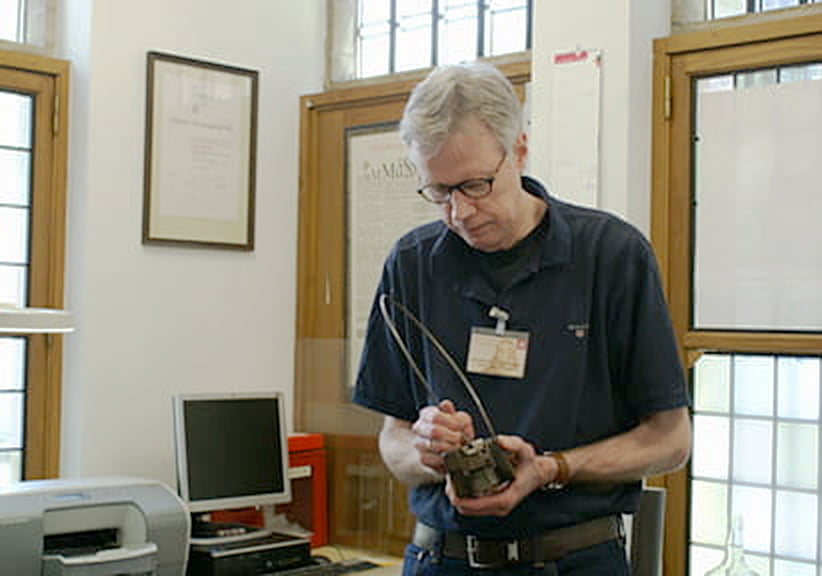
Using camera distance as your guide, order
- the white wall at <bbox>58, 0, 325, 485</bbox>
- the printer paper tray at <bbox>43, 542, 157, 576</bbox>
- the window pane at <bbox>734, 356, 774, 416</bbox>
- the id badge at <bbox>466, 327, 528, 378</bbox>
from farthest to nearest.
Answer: the white wall at <bbox>58, 0, 325, 485</bbox>
the window pane at <bbox>734, 356, 774, 416</bbox>
the printer paper tray at <bbox>43, 542, 157, 576</bbox>
the id badge at <bbox>466, 327, 528, 378</bbox>

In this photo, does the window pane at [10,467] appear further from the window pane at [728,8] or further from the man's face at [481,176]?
the window pane at [728,8]

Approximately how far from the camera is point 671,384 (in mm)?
1478

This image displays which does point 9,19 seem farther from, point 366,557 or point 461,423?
point 461,423

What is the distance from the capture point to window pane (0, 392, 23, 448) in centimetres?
322

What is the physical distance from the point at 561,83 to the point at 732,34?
1.48ft

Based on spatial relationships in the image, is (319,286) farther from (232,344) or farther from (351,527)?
(351,527)

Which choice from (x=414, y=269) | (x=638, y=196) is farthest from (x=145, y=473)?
(x=414, y=269)

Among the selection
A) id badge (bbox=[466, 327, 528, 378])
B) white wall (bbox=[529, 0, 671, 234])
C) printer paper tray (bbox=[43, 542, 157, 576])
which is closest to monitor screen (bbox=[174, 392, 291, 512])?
printer paper tray (bbox=[43, 542, 157, 576])

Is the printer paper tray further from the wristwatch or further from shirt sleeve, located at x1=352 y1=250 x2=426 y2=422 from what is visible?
the wristwatch

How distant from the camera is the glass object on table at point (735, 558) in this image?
8.72ft

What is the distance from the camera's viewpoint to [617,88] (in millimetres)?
2844

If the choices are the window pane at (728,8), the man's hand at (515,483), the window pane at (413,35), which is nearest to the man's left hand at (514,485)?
the man's hand at (515,483)

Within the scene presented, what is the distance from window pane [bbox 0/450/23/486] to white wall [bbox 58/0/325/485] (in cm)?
13

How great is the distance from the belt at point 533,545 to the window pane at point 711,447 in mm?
1385
